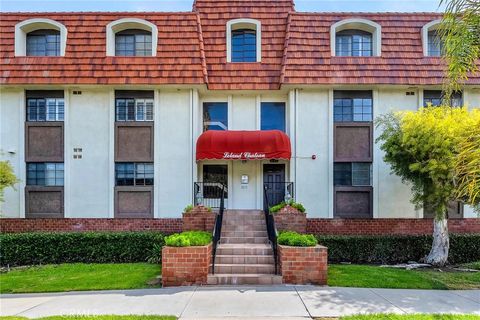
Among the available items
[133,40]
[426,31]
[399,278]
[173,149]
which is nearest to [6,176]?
[173,149]

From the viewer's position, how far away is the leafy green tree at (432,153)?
9828 mm

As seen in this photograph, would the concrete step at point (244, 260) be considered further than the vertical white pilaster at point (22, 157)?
No

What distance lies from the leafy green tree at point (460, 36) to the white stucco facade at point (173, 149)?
7352mm

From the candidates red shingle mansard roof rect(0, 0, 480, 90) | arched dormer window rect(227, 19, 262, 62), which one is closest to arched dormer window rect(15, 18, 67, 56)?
red shingle mansard roof rect(0, 0, 480, 90)

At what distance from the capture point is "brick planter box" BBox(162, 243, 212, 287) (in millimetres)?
8531

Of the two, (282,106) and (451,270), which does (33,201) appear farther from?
(451,270)

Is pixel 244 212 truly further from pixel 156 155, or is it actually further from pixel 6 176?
pixel 6 176

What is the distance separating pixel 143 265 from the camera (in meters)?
11.0

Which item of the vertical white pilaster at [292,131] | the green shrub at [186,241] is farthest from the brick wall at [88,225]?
the vertical white pilaster at [292,131]

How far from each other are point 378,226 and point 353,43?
26.1ft

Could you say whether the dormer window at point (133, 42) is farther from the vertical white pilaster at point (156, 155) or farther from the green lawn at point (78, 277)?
the green lawn at point (78, 277)

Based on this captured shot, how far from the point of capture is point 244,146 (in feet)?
41.7

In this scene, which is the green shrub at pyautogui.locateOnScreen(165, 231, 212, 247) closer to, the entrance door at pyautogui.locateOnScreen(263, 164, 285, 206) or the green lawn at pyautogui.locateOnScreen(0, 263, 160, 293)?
the green lawn at pyautogui.locateOnScreen(0, 263, 160, 293)

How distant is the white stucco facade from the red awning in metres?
1.03
